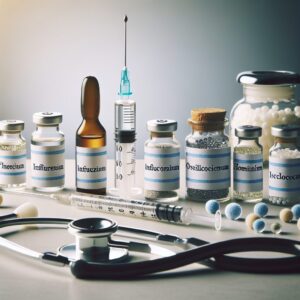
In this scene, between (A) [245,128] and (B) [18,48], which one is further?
(B) [18,48]

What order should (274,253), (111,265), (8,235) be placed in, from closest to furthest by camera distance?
1. (111,265)
2. (274,253)
3. (8,235)

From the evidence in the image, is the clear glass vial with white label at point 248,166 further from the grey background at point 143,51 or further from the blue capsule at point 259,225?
the grey background at point 143,51

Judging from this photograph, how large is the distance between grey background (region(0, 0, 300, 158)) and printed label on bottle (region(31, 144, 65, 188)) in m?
1.23

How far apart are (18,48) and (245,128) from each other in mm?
1675

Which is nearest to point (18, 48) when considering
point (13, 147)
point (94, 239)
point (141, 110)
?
point (141, 110)

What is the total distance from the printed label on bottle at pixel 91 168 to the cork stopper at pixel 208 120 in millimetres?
181

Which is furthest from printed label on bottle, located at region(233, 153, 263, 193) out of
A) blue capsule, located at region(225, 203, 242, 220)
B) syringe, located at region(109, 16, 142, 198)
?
syringe, located at region(109, 16, 142, 198)

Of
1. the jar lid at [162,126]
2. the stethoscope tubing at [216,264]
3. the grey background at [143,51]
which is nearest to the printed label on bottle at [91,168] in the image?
the jar lid at [162,126]

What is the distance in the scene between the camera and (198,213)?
1259 millimetres

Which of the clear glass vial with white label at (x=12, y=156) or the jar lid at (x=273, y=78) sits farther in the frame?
the jar lid at (x=273, y=78)

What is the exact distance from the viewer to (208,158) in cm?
129

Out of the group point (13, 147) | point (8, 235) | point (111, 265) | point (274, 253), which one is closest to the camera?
point (111, 265)

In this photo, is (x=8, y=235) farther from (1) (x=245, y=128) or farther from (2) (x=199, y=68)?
(2) (x=199, y=68)

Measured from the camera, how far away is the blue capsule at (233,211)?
1.21 meters
